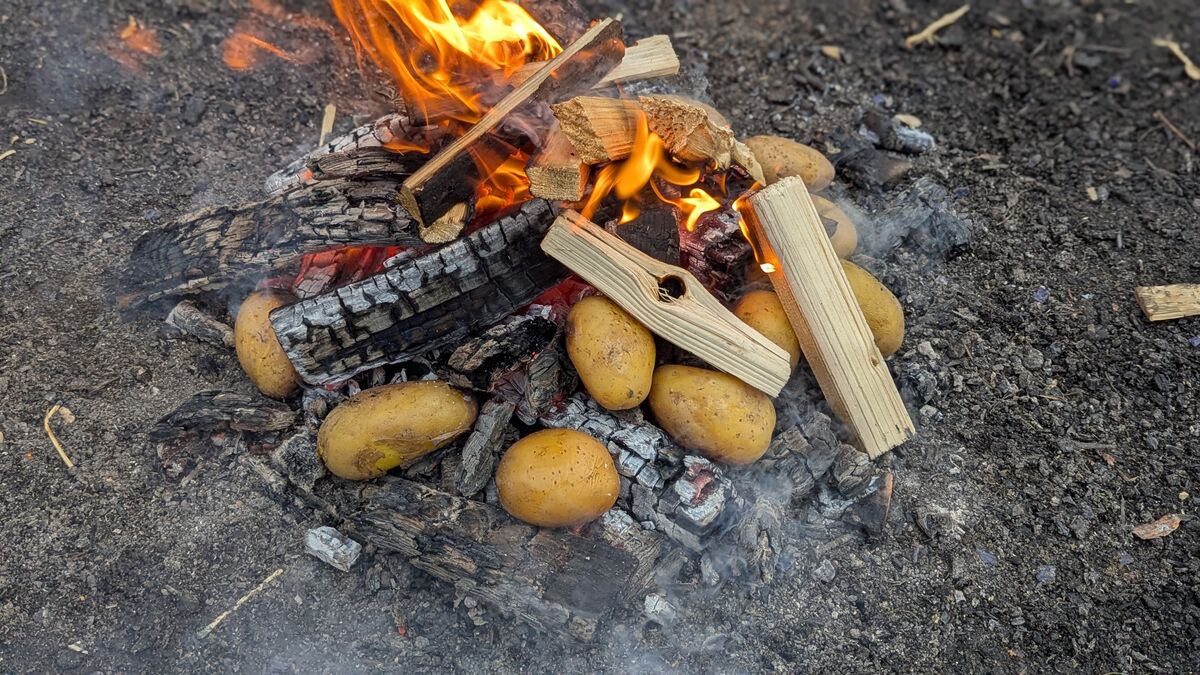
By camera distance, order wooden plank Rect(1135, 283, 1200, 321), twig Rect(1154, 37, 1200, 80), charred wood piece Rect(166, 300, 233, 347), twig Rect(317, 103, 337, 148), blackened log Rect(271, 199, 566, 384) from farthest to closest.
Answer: twig Rect(1154, 37, 1200, 80) < twig Rect(317, 103, 337, 148) < wooden plank Rect(1135, 283, 1200, 321) < charred wood piece Rect(166, 300, 233, 347) < blackened log Rect(271, 199, 566, 384)

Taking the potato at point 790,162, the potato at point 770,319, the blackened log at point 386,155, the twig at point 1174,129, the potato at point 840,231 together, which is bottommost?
the twig at point 1174,129

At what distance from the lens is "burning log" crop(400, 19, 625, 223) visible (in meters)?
3.17

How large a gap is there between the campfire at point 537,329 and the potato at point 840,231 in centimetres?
21

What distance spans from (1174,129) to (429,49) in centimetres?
479

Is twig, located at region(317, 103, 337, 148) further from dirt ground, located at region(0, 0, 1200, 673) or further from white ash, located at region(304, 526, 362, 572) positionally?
white ash, located at region(304, 526, 362, 572)

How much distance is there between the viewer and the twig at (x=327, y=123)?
190 inches

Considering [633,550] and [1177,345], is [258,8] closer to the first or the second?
[633,550]

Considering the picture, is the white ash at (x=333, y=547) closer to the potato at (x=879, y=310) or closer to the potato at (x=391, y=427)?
the potato at (x=391, y=427)

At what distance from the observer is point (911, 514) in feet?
11.1

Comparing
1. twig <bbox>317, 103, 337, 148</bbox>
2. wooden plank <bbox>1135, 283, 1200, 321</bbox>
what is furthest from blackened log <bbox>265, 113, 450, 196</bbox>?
wooden plank <bbox>1135, 283, 1200, 321</bbox>

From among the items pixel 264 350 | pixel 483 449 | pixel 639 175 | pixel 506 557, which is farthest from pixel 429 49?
pixel 506 557

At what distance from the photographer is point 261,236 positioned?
349 centimetres

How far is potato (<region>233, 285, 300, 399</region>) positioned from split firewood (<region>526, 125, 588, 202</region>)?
1.24 m

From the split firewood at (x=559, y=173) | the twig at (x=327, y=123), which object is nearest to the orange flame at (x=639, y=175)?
the split firewood at (x=559, y=173)
